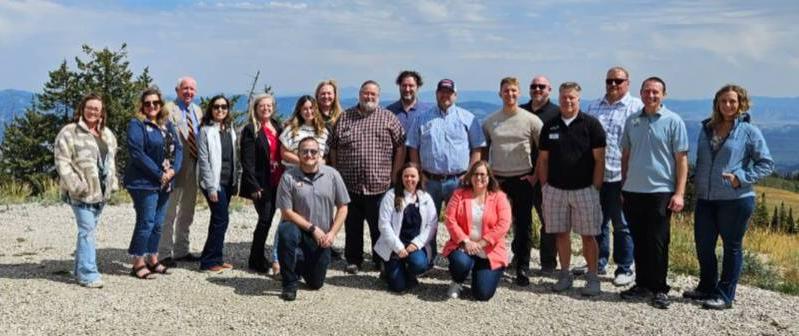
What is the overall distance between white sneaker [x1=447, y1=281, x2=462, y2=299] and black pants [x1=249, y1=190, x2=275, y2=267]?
2.04 metres

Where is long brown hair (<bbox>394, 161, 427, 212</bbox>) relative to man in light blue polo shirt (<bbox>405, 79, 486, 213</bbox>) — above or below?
below

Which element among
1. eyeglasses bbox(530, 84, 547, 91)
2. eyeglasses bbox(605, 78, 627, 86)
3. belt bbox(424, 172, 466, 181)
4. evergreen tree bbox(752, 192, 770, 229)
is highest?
eyeglasses bbox(605, 78, 627, 86)

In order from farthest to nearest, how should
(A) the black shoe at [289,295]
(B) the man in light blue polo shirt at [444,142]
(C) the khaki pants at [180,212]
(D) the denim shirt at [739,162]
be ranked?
(C) the khaki pants at [180,212], (B) the man in light blue polo shirt at [444,142], (A) the black shoe at [289,295], (D) the denim shirt at [739,162]

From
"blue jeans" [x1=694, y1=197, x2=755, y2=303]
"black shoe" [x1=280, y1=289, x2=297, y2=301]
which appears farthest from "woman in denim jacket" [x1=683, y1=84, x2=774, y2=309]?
"black shoe" [x1=280, y1=289, x2=297, y2=301]

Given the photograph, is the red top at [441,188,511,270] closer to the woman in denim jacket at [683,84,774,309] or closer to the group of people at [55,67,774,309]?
the group of people at [55,67,774,309]

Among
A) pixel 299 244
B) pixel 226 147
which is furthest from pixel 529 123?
pixel 226 147

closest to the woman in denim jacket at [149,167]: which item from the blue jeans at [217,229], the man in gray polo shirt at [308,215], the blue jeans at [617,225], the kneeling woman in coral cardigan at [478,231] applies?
the blue jeans at [217,229]

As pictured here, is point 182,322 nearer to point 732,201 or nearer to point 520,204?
point 520,204

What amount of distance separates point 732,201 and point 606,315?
1.46 metres

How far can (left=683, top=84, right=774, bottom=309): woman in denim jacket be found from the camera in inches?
233

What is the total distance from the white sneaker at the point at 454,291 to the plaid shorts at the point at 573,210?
1032 mm

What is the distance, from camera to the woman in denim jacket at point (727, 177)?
233 inches

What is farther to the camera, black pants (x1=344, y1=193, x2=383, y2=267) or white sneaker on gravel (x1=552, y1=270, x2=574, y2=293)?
black pants (x1=344, y1=193, x2=383, y2=267)

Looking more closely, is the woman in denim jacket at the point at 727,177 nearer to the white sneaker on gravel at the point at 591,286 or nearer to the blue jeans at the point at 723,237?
the blue jeans at the point at 723,237
